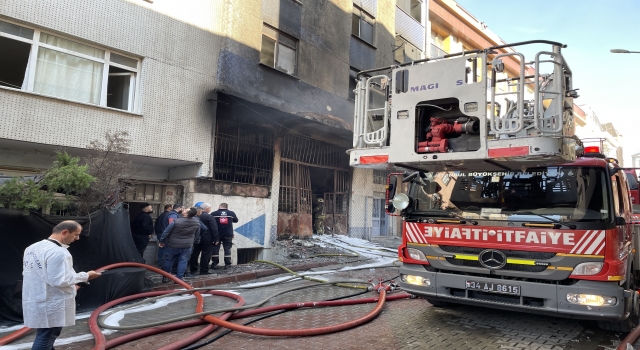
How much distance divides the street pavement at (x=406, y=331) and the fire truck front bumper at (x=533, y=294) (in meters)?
0.48

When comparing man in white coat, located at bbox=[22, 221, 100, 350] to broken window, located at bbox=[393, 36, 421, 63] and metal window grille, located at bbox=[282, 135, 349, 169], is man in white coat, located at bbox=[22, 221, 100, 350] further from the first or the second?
broken window, located at bbox=[393, 36, 421, 63]

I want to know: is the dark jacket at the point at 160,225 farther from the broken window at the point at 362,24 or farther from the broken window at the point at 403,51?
the broken window at the point at 403,51

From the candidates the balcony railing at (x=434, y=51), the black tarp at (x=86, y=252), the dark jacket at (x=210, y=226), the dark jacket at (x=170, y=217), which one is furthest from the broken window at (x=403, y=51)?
the black tarp at (x=86, y=252)

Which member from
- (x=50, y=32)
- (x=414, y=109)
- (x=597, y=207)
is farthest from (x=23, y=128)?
(x=597, y=207)

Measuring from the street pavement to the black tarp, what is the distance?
808 mm

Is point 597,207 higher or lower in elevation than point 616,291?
higher

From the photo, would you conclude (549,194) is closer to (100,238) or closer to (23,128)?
(100,238)

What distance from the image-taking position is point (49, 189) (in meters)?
6.26

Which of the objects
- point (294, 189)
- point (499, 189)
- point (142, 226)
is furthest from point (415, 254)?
point (294, 189)

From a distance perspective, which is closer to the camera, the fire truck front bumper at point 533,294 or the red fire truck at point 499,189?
the fire truck front bumper at point 533,294

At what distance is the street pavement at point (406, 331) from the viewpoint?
15.3 feet

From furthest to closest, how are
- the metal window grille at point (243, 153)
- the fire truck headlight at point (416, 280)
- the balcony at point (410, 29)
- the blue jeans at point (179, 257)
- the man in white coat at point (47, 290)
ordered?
the balcony at point (410, 29), the metal window grille at point (243, 153), the blue jeans at point (179, 257), the fire truck headlight at point (416, 280), the man in white coat at point (47, 290)

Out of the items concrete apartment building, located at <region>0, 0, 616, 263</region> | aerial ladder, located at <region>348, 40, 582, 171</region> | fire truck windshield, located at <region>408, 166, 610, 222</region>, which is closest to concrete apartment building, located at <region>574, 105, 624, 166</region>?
concrete apartment building, located at <region>0, 0, 616, 263</region>

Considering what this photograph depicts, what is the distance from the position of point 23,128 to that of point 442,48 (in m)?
20.6
